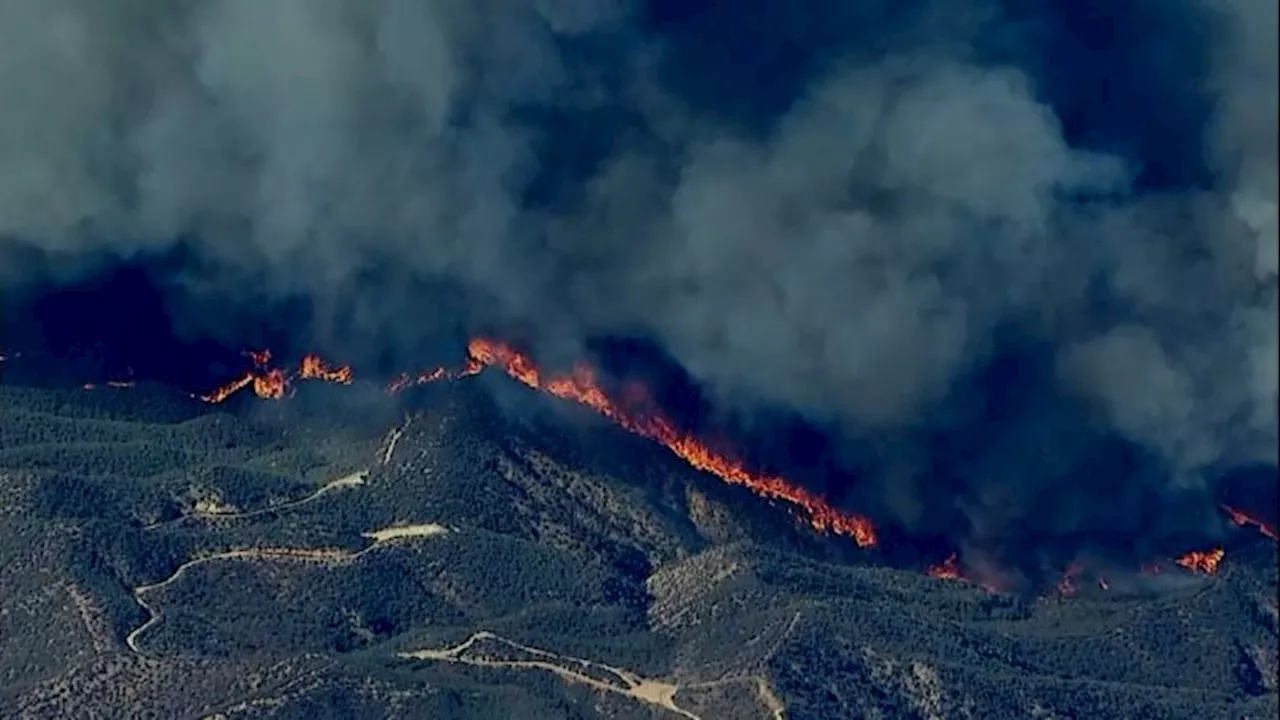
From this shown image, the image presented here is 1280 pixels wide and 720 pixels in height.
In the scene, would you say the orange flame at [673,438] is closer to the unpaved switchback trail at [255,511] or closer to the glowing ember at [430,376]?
the glowing ember at [430,376]

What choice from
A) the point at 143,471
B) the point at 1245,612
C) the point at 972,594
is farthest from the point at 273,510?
the point at 1245,612

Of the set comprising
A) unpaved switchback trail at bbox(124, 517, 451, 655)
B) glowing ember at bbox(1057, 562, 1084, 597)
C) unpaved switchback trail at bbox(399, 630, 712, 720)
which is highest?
glowing ember at bbox(1057, 562, 1084, 597)

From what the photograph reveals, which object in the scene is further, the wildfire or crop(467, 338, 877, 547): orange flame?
the wildfire

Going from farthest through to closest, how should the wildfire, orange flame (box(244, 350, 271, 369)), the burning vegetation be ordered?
orange flame (box(244, 350, 271, 369))
the wildfire
the burning vegetation

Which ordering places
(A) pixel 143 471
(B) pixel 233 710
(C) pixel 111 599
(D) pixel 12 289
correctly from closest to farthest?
(B) pixel 233 710, (C) pixel 111 599, (A) pixel 143 471, (D) pixel 12 289

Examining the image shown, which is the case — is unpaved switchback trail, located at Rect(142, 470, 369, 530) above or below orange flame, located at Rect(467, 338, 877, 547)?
below

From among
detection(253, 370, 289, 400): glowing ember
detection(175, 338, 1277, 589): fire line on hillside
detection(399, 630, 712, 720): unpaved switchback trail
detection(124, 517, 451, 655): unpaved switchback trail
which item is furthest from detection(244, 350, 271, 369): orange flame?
detection(399, 630, 712, 720): unpaved switchback trail

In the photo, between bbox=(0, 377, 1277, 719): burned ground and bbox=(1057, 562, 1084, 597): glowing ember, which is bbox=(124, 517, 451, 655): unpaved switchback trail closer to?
bbox=(0, 377, 1277, 719): burned ground

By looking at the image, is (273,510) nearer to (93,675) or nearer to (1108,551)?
(93,675)
